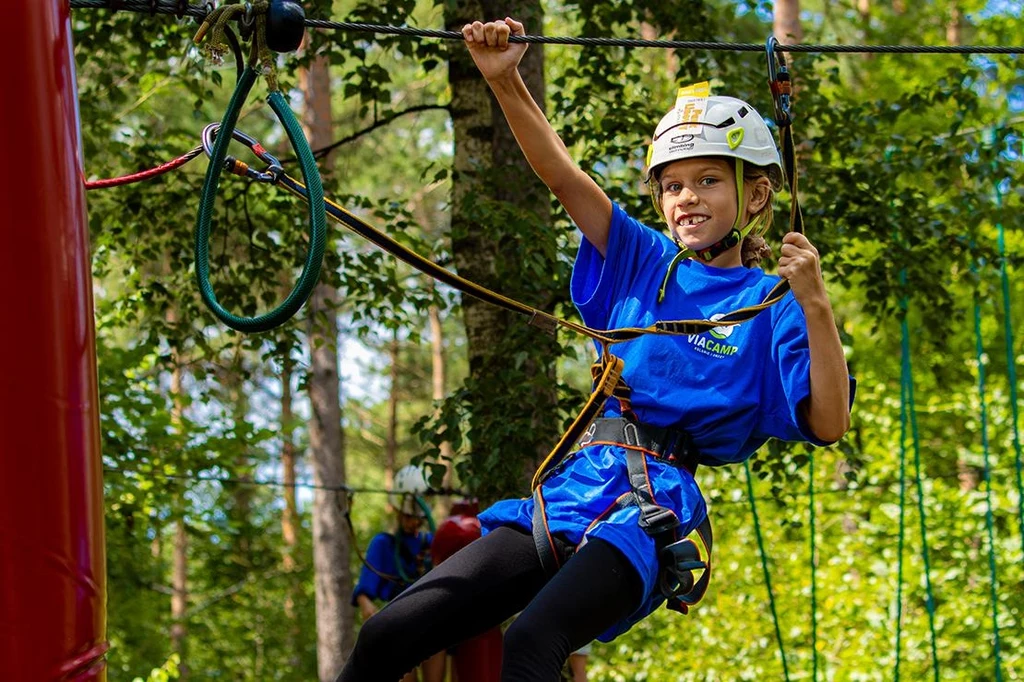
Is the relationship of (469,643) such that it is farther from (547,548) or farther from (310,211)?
(310,211)

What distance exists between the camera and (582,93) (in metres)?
6.27

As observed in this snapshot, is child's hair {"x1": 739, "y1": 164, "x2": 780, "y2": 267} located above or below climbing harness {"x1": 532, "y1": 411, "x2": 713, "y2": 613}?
above

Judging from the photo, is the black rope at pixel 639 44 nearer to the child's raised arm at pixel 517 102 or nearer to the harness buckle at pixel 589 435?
the child's raised arm at pixel 517 102

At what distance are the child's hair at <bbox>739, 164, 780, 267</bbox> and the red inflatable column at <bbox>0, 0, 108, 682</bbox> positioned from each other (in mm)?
1460

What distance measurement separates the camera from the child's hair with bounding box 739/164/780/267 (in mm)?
2936

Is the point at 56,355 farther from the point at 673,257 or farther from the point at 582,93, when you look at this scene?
the point at 582,93

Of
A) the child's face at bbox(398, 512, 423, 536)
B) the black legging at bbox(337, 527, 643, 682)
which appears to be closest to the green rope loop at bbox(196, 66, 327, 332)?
the black legging at bbox(337, 527, 643, 682)

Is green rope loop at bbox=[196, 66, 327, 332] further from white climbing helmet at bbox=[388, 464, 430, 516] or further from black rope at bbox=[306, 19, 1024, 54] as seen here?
white climbing helmet at bbox=[388, 464, 430, 516]

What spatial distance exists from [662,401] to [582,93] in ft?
12.3

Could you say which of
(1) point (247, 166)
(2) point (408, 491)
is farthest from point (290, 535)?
(1) point (247, 166)

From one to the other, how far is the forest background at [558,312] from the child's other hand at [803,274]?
2805 millimetres

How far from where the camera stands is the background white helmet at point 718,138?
2863 mm

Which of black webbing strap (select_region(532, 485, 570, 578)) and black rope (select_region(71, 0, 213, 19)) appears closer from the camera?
black webbing strap (select_region(532, 485, 570, 578))

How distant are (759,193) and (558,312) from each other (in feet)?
13.3
